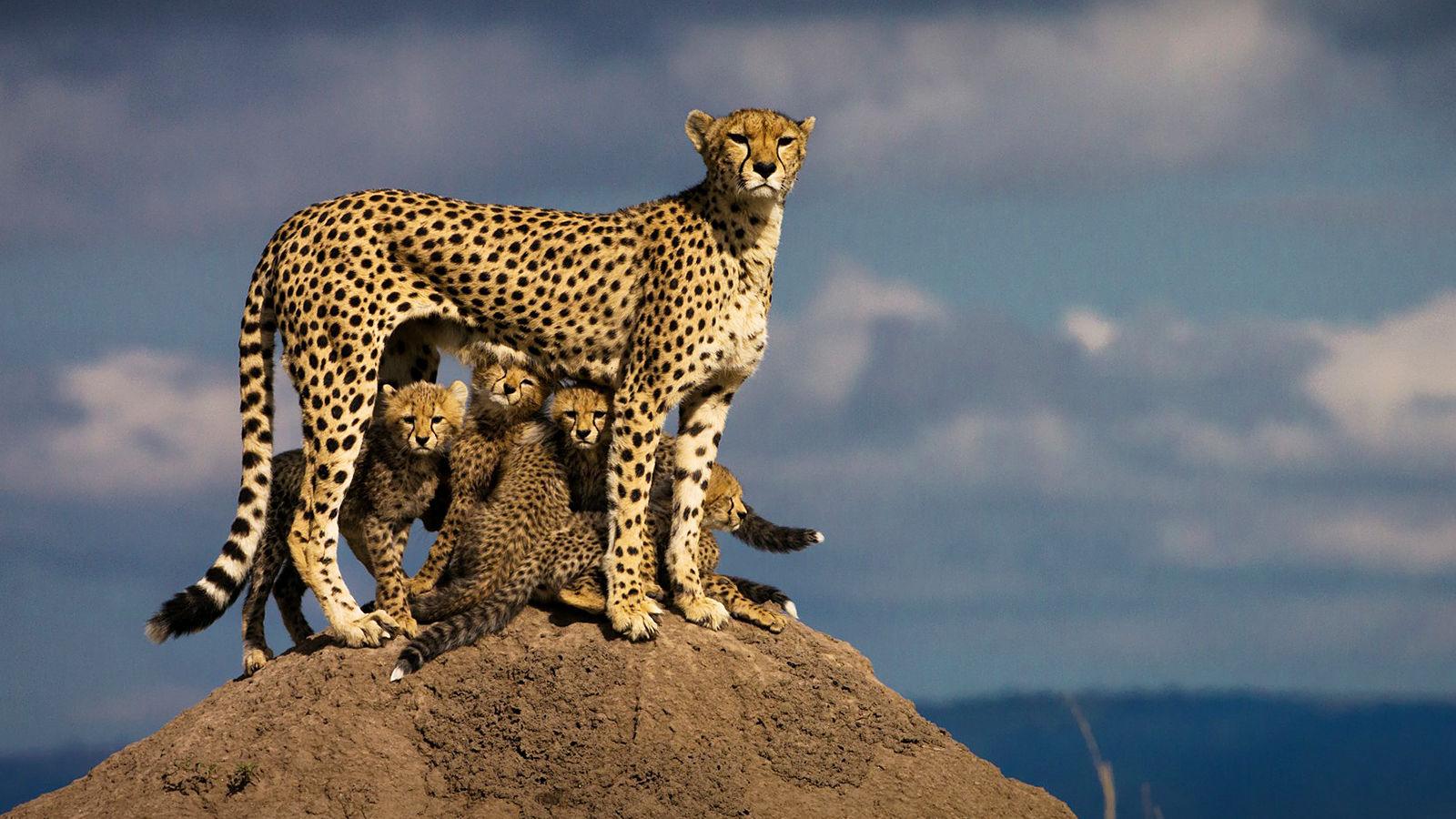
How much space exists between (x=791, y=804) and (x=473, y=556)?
205 cm

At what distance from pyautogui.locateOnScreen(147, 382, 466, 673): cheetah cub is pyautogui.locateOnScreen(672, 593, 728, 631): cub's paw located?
4.58ft

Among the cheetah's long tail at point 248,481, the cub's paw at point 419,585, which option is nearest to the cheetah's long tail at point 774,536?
the cub's paw at point 419,585

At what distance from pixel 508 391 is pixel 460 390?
0.27m

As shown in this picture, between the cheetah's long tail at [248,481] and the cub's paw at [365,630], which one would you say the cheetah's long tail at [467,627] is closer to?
the cub's paw at [365,630]

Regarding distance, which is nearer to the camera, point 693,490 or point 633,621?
point 633,621

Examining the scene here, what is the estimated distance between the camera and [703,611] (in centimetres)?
810

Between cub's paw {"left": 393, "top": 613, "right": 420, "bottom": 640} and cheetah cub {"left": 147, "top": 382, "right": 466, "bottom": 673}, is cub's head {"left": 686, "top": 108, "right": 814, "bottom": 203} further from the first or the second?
cub's paw {"left": 393, "top": 613, "right": 420, "bottom": 640}

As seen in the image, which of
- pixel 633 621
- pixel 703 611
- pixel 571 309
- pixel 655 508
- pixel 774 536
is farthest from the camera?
pixel 774 536

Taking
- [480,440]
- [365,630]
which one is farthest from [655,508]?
[365,630]

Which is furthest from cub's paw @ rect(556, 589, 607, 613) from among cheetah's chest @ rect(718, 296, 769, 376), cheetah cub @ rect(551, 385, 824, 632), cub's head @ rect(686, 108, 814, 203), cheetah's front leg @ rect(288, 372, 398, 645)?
cub's head @ rect(686, 108, 814, 203)

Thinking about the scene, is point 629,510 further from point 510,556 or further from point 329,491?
point 329,491

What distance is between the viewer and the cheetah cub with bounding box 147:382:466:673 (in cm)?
820

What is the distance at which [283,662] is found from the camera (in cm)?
823

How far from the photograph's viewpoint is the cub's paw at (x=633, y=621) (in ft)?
25.7
